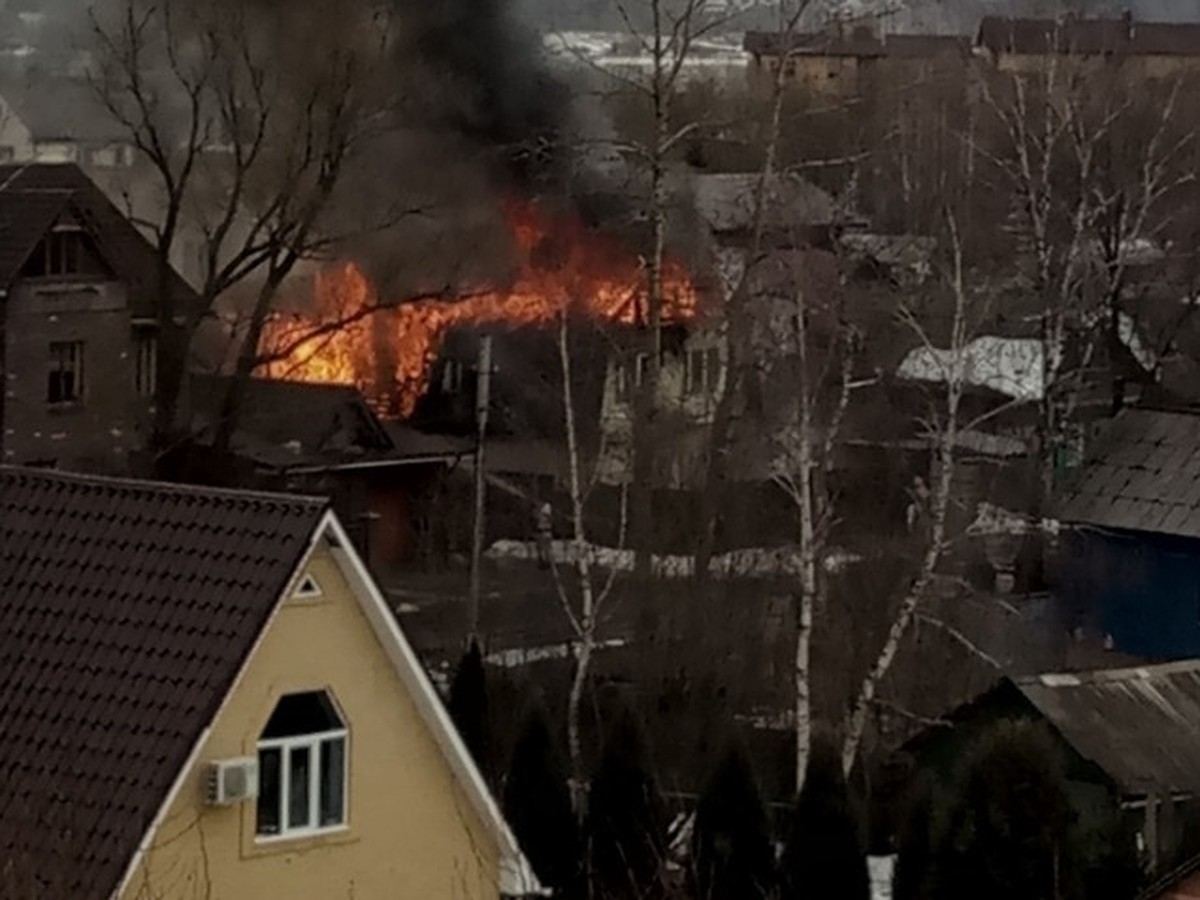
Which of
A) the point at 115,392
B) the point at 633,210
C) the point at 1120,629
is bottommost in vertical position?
the point at 1120,629

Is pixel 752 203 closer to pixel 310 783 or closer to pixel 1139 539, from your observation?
pixel 1139 539

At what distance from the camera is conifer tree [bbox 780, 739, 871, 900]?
1318 centimetres

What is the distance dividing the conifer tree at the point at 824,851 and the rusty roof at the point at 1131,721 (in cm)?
314

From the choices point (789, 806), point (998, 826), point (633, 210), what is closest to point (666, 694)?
point (789, 806)

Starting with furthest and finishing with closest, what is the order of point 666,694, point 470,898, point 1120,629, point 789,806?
point 1120,629
point 666,694
point 789,806
point 470,898

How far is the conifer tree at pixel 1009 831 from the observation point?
1321cm

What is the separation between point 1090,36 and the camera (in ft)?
161

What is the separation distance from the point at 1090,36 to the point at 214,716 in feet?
138

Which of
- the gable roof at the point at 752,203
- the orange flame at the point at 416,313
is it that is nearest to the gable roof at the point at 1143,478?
the gable roof at the point at 752,203

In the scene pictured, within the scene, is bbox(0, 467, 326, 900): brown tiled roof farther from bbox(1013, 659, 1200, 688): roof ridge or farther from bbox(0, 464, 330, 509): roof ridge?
bbox(1013, 659, 1200, 688): roof ridge

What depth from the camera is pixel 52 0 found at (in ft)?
102

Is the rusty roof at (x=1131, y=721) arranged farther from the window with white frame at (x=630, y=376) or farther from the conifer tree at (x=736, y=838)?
the window with white frame at (x=630, y=376)

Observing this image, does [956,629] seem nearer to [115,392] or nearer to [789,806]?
[789,806]

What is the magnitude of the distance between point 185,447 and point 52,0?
7.03 metres
